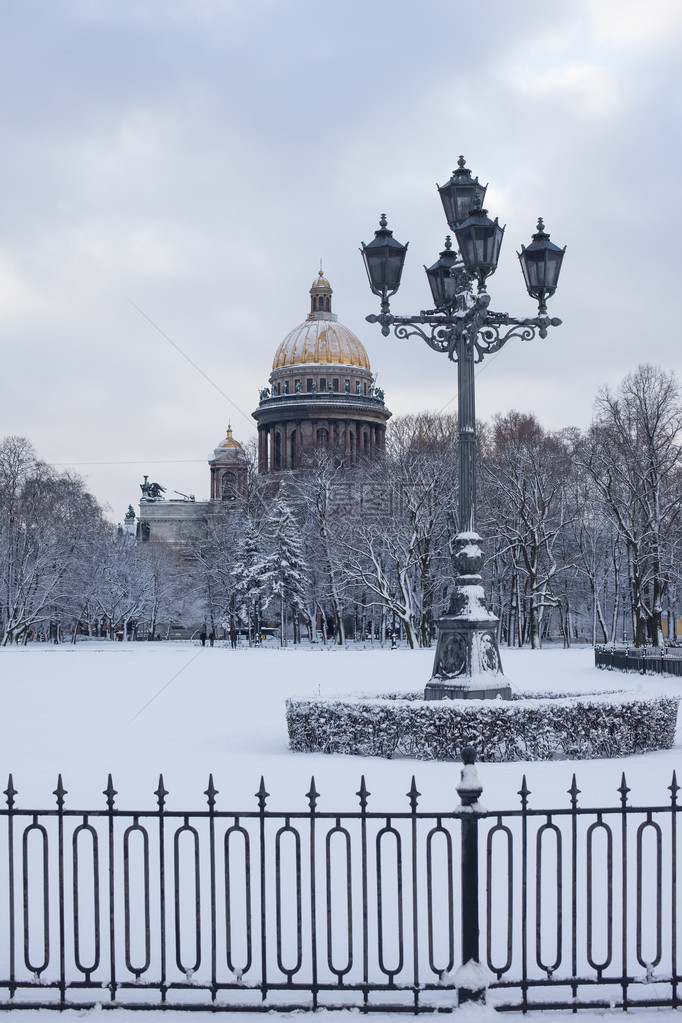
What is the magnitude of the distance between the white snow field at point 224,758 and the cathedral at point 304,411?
82.3 m

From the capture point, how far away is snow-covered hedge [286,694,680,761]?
13.3 m

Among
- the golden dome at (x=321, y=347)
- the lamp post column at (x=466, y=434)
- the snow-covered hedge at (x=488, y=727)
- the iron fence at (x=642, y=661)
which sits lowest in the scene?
the iron fence at (x=642, y=661)

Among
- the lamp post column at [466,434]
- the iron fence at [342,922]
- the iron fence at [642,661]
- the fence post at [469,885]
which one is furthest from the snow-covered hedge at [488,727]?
the iron fence at [642,661]

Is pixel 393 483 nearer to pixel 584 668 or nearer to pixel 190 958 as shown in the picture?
pixel 584 668

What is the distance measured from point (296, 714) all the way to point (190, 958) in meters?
7.78

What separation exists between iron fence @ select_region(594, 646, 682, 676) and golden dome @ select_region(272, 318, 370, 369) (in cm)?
8547

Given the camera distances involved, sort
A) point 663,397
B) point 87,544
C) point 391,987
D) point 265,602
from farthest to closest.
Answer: point 87,544
point 265,602
point 663,397
point 391,987

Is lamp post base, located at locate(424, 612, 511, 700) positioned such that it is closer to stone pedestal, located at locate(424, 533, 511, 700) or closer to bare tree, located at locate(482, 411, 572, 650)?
stone pedestal, located at locate(424, 533, 511, 700)

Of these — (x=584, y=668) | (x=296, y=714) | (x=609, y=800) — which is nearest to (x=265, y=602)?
(x=584, y=668)

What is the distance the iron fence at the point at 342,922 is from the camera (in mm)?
5617

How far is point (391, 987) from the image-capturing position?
5.58m

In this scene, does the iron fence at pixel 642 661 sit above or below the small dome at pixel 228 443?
below

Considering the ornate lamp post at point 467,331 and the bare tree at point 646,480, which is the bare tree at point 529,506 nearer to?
the bare tree at point 646,480

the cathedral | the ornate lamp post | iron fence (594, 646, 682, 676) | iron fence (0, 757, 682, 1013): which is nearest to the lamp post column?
the ornate lamp post
